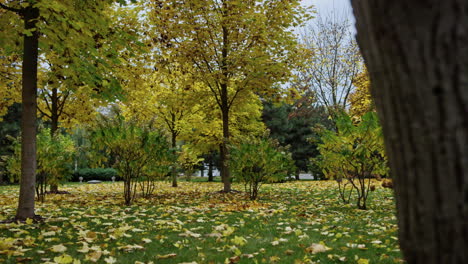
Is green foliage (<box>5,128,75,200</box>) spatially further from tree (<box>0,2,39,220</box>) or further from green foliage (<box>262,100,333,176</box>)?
green foliage (<box>262,100,333,176</box>)

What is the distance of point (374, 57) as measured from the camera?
3.25ft

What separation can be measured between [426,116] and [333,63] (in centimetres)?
2044

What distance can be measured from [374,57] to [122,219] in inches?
200

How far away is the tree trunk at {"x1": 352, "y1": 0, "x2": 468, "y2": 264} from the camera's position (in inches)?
32.5

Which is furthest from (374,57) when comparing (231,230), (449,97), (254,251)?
(231,230)

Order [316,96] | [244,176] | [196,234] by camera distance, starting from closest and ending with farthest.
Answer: [196,234] → [244,176] → [316,96]


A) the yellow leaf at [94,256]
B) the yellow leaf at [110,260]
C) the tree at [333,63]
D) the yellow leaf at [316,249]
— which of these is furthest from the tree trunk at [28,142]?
the tree at [333,63]

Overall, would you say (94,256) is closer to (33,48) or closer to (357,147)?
(33,48)

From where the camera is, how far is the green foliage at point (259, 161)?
792cm

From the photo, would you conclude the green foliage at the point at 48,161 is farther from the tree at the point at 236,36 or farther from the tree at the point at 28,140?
the tree at the point at 236,36

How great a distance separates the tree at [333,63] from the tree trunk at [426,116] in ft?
63.7

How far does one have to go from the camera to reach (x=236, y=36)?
977 centimetres

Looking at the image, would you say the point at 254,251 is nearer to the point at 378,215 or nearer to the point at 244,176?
the point at 378,215

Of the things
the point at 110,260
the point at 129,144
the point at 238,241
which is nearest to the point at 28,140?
the point at 129,144
